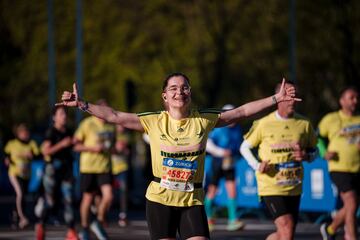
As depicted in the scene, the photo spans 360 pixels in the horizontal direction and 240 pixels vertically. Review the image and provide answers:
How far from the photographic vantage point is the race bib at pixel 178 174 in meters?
9.56

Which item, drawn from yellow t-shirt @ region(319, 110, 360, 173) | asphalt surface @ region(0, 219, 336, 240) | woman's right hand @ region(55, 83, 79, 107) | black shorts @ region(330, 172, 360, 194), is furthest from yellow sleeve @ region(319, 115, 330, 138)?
woman's right hand @ region(55, 83, 79, 107)

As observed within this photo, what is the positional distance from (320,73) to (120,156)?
83.6 feet

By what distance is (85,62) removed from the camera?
48.6 metres

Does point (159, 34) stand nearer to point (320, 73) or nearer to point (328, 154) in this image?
point (320, 73)

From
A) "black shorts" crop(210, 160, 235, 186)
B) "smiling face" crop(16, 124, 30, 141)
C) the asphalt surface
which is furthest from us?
"smiling face" crop(16, 124, 30, 141)

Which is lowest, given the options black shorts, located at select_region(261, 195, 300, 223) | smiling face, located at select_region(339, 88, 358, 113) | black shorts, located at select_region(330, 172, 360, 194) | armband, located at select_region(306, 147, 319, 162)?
black shorts, located at select_region(261, 195, 300, 223)

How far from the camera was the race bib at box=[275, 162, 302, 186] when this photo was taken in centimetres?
1219

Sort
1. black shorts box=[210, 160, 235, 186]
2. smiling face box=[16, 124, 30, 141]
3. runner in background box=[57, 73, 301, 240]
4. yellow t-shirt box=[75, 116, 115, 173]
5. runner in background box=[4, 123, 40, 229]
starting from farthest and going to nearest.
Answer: smiling face box=[16, 124, 30, 141] → runner in background box=[4, 123, 40, 229] → black shorts box=[210, 160, 235, 186] → yellow t-shirt box=[75, 116, 115, 173] → runner in background box=[57, 73, 301, 240]

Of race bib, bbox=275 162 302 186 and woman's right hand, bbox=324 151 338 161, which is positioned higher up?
woman's right hand, bbox=324 151 338 161

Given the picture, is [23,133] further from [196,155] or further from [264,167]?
[196,155]

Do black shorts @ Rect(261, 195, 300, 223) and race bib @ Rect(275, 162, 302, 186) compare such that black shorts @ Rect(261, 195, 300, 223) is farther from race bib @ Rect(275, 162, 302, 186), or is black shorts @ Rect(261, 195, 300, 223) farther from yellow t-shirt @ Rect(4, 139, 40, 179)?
yellow t-shirt @ Rect(4, 139, 40, 179)

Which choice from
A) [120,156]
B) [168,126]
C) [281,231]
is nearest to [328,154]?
[281,231]

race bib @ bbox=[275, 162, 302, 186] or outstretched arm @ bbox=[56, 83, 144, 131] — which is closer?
outstretched arm @ bbox=[56, 83, 144, 131]

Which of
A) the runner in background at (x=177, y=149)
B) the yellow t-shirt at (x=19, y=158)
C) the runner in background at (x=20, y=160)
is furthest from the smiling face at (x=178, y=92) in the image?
the yellow t-shirt at (x=19, y=158)
